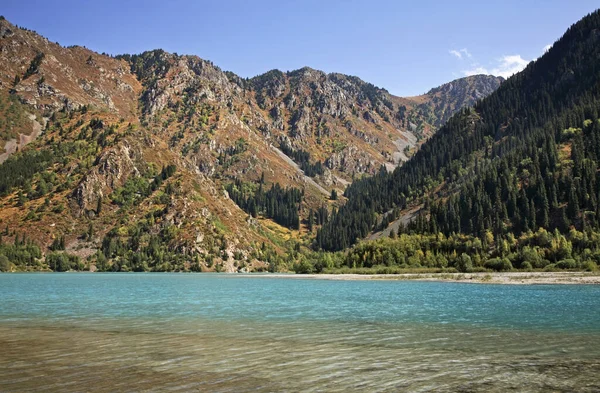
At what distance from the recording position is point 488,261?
147625mm

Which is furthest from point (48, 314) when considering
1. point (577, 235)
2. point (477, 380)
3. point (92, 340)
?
point (577, 235)

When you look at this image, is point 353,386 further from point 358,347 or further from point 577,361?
point 577,361

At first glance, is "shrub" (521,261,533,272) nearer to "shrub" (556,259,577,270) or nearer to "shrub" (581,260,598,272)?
"shrub" (556,259,577,270)

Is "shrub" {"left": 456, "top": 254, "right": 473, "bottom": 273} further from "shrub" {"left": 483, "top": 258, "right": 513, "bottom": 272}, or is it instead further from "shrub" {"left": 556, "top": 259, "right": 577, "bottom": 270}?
"shrub" {"left": 556, "top": 259, "right": 577, "bottom": 270}

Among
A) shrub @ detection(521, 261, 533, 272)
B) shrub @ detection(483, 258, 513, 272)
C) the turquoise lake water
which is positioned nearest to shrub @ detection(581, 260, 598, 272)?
shrub @ detection(521, 261, 533, 272)

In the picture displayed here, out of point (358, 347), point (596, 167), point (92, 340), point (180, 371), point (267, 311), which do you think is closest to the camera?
point (180, 371)

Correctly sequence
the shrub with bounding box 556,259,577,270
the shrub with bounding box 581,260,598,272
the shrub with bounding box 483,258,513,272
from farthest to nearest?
1. the shrub with bounding box 483,258,513,272
2. the shrub with bounding box 556,259,577,270
3. the shrub with bounding box 581,260,598,272

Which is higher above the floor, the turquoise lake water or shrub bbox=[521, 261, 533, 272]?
the turquoise lake water

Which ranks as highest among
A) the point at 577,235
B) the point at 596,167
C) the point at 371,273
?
the point at 596,167

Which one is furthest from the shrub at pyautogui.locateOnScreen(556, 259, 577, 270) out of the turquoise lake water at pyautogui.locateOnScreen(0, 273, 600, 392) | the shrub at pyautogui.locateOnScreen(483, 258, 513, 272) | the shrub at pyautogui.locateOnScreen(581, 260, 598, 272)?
the turquoise lake water at pyautogui.locateOnScreen(0, 273, 600, 392)

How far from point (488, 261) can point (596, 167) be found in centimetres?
7243

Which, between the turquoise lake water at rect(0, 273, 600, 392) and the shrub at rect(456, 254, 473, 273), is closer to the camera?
the turquoise lake water at rect(0, 273, 600, 392)

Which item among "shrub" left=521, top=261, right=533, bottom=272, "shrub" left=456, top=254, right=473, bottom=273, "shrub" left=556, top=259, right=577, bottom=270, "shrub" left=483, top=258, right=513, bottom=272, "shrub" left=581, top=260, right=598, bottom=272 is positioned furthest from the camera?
"shrub" left=456, top=254, right=473, bottom=273

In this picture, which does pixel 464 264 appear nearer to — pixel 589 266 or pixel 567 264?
pixel 567 264
